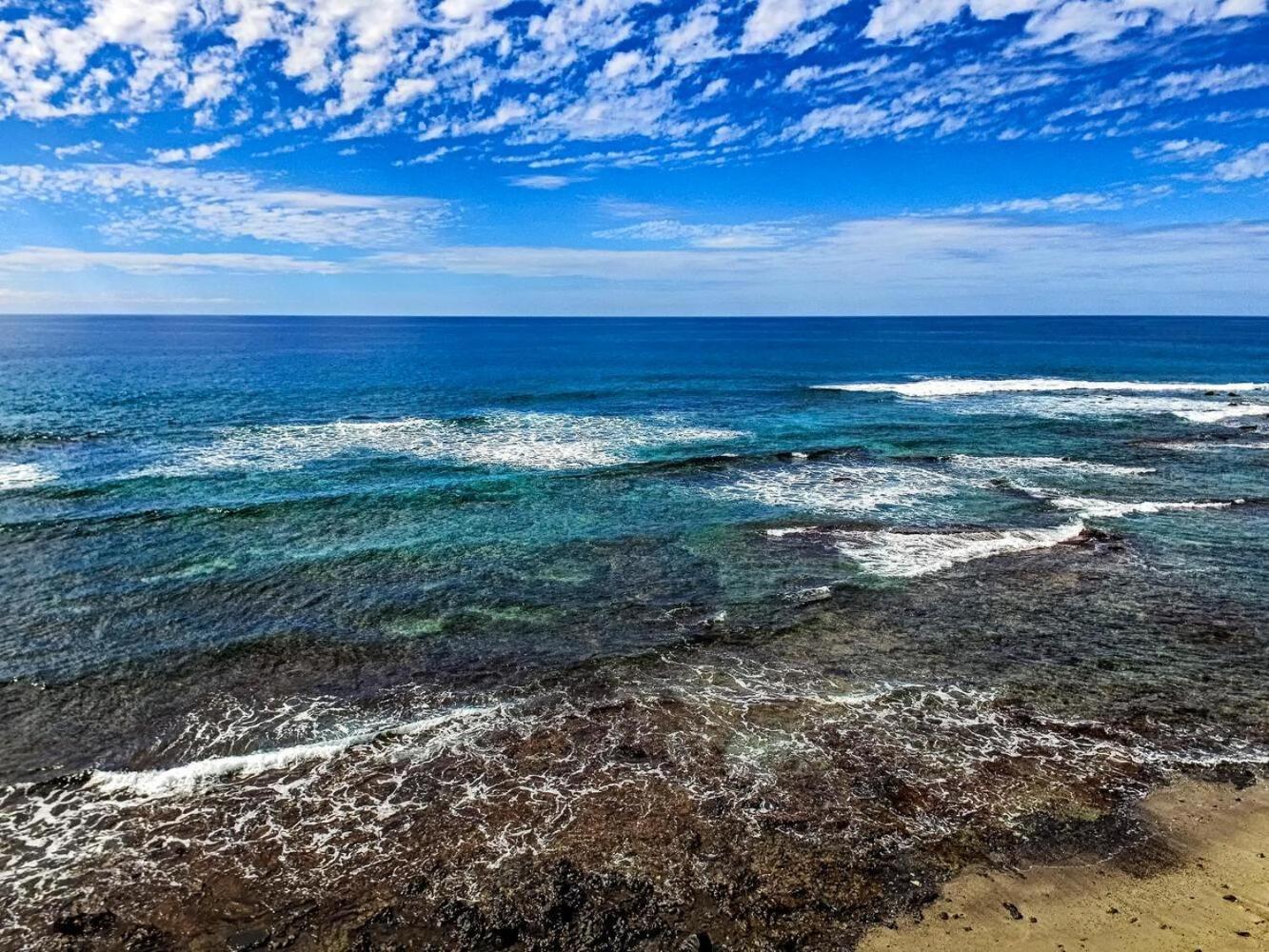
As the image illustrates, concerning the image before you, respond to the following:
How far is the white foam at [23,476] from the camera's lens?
3375 centimetres

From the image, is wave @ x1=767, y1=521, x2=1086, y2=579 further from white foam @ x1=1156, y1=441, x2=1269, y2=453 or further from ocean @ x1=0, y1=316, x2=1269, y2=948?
white foam @ x1=1156, y1=441, x2=1269, y2=453

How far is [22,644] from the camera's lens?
19.5 m

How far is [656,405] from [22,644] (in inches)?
1885

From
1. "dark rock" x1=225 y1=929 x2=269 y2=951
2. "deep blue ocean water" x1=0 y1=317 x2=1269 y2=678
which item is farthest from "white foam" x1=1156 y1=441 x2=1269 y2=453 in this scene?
"dark rock" x1=225 y1=929 x2=269 y2=951

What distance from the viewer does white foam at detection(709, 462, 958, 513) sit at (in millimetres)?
33062

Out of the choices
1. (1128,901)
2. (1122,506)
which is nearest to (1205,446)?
(1122,506)

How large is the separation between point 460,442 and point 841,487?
22813mm

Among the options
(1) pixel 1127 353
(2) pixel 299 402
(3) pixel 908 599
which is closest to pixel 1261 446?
(3) pixel 908 599

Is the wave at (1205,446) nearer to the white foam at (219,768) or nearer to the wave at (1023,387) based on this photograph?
the wave at (1023,387)

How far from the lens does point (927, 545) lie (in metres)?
27.5

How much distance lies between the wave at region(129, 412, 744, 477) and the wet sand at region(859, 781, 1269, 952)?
3025 centimetres

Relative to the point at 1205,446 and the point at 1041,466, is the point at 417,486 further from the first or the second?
the point at 1205,446

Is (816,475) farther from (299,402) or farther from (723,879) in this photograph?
(299,402)

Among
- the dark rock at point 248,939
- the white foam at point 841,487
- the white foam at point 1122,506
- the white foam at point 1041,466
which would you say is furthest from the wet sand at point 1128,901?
the white foam at point 1041,466
